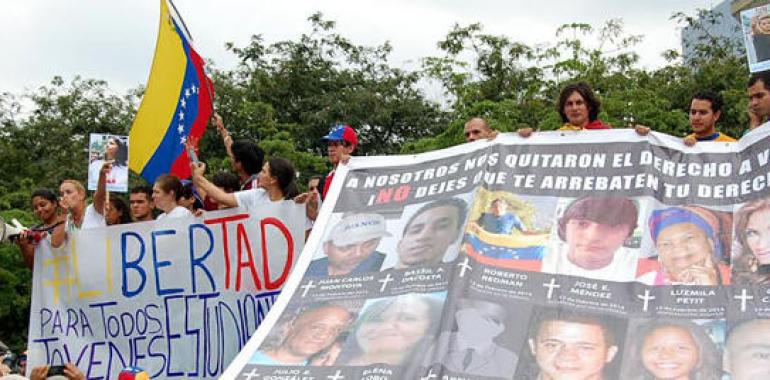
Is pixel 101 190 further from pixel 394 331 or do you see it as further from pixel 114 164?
pixel 394 331

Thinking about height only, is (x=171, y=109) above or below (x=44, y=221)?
above

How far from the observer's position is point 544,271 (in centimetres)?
513

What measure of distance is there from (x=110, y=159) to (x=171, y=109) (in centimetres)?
60

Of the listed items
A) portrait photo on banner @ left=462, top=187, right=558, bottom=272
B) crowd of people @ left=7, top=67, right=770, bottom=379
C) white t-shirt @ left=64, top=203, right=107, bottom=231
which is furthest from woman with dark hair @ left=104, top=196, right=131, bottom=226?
portrait photo on banner @ left=462, top=187, right=558, bottom=272

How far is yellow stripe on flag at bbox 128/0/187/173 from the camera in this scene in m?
8.00

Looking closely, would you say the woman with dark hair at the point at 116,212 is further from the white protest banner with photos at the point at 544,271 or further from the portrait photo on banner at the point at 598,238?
the portrait photo on banner at the point at 598,238

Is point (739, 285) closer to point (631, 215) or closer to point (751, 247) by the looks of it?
point (751, 247)

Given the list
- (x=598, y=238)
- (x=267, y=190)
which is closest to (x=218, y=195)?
(x=267, y=190)

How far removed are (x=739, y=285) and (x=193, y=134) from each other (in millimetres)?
4283

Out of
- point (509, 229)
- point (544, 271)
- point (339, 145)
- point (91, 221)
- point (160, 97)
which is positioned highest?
point (160, 97)

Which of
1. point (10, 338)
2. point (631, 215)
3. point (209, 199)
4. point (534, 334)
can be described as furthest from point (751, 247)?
point (10, 338)

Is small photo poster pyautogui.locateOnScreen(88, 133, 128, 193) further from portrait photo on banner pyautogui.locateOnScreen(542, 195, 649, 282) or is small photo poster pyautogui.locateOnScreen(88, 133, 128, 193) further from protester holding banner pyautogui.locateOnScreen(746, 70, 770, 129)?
protester holding banner pyautogui.locateOnScreen(746, 70, 770, 129)

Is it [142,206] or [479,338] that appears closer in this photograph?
[479,338]

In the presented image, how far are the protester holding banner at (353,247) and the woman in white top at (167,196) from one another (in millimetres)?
1725
